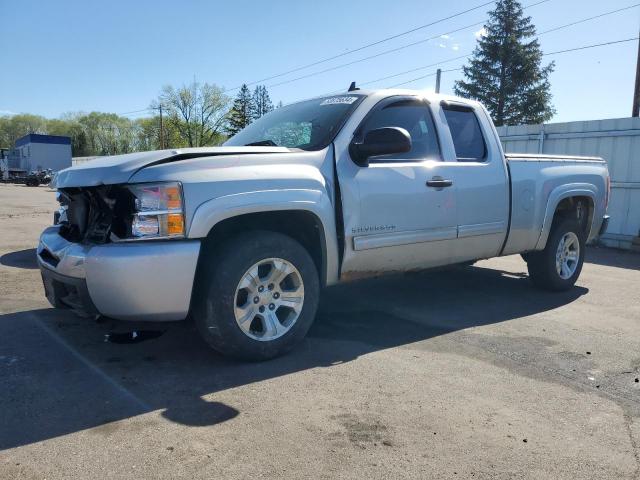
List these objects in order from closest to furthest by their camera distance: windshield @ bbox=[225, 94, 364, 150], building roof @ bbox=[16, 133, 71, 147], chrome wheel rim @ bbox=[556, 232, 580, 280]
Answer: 1. windshield @ bbox=[225, 94, 364, 150]
2. chrome wheel rim @ bbox=[556, 232, 580, 280]
3. building roof @ bbox=[16, 133, 71, 147]

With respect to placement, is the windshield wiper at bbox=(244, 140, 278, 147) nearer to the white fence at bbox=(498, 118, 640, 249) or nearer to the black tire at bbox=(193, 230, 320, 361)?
the black tire at bbox=(193, 230, 320, 361)

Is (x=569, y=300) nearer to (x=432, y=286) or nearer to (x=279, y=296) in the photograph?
(x=432, y=286)

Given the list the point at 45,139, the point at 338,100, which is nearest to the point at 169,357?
the point at 338,100

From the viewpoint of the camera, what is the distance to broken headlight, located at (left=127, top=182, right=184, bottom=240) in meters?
3.23

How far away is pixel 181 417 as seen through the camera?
2.89 m

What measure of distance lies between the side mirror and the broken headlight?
1464 millimetres

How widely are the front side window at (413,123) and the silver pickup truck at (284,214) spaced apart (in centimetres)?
1

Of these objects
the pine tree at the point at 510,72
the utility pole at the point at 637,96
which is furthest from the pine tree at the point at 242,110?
the utility pole at the point at 637,96

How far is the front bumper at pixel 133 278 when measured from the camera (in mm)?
3141

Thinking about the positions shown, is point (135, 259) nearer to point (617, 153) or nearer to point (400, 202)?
point (400, 202)

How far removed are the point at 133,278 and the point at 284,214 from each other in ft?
3.79

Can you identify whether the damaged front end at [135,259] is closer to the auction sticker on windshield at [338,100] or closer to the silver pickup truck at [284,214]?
the silver pickup truck at [284,214]

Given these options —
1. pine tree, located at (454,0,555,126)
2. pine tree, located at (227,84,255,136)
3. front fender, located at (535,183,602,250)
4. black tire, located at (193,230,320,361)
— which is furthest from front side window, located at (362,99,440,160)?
pine tree, located at (227,84,255,136)

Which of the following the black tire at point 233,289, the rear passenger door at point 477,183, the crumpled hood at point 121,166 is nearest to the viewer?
the crumpled hood at point 121,166
